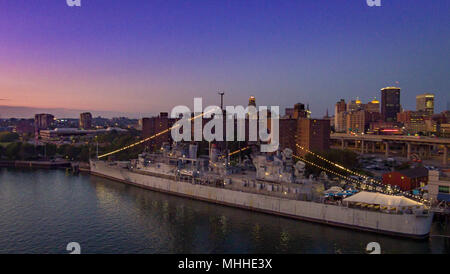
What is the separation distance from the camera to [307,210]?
26922 mm

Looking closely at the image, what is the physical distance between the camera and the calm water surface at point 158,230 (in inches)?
841

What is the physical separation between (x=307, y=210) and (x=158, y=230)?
12.0 m

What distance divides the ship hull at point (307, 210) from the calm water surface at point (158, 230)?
26.5 inches

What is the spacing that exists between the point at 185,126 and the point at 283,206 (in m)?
49.8

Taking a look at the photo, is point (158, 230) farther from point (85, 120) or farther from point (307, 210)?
point (85, 120)

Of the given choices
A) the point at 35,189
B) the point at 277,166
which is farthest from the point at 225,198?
the point at 35,189

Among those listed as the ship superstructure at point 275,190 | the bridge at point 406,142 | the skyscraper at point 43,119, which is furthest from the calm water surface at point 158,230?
the skyscraper at point 43,119

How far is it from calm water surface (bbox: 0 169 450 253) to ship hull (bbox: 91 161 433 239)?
672mm

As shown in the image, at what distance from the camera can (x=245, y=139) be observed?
7300 centimetres

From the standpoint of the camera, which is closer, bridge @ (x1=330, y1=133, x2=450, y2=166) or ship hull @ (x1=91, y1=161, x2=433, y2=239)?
ship hull @ (x1=91, y1=161, x2=433, y2=239)

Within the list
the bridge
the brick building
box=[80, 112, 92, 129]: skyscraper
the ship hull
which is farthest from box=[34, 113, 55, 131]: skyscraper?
the brick building

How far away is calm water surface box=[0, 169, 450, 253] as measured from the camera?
21359mm

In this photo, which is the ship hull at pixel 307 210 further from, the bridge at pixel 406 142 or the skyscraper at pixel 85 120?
the skyscraper at pixel 85 120

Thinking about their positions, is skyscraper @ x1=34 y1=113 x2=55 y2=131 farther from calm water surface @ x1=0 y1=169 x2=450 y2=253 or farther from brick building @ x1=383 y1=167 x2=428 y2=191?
brick building @ x1=383 y1=167 x2=428 y2=191
